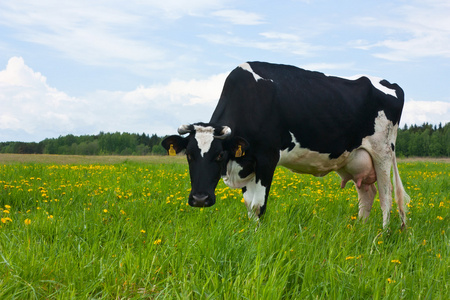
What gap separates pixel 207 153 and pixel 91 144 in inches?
4612

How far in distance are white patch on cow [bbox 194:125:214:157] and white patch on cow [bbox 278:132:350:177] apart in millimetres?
1317

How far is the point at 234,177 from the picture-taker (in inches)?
235

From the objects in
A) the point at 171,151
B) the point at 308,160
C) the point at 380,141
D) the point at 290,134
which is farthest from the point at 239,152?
the point at 380,141

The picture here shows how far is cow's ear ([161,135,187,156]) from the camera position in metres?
5.63

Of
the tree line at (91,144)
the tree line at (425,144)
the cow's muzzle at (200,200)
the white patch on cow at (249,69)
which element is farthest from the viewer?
the tree line at (91,144)

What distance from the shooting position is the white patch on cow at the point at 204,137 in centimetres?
531

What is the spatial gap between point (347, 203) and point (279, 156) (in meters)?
2.68

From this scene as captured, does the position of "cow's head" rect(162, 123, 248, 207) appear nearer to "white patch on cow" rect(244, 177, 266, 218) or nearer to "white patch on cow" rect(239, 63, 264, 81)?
"white patch on cow" rect(244, 177, 266, 218)

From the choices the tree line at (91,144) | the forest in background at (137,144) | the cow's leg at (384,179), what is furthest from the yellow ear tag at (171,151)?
the tree line at (91,144)

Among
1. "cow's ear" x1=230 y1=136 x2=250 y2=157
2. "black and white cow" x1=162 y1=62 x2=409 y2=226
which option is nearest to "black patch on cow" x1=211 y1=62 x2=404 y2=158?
"black and white cow" x1=162 y1=62 x2=409 y2=226

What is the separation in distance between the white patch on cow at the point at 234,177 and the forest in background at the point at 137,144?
71.1m

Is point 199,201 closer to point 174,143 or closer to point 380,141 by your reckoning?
point 174,143

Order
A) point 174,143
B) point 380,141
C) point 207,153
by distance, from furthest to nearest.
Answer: point 380,141
point 174,143
point 207,153

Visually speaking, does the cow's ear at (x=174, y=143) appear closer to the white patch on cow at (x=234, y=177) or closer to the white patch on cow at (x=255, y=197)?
the white patch on cow at (x=234, y=177)
